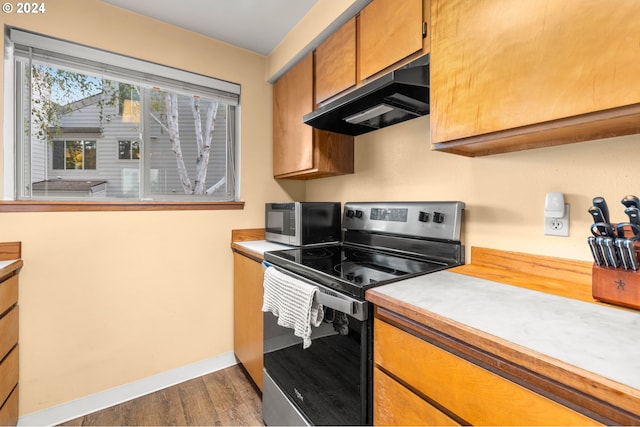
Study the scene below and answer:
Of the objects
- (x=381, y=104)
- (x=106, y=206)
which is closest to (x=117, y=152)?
(x=106, y=206)

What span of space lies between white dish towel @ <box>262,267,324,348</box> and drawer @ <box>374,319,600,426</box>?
0.29 metres

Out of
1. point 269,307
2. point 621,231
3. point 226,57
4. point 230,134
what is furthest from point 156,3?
point 621,231

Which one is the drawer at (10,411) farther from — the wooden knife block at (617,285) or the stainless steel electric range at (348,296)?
the wooden knife block at (617,285)

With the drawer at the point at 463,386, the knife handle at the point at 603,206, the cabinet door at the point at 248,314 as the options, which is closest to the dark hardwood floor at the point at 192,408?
the cabinet door at the point at 248,314

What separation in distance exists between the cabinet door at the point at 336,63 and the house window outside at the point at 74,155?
141cm

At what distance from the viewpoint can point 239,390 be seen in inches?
72.1

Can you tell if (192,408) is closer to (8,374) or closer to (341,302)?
(8,374)

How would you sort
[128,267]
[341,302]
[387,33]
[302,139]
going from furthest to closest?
[302,139] < [128,267] < [387,33] < [341,302]

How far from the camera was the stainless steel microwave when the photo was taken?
5.92 feet

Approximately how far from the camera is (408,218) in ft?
4.95

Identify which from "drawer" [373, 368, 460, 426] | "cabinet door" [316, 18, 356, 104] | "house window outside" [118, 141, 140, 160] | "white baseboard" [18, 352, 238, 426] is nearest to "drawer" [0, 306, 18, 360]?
"white baseboard" [18, 352, 238, 426]

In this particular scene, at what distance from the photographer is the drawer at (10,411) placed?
1.29 meters

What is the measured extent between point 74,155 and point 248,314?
4.63 ft

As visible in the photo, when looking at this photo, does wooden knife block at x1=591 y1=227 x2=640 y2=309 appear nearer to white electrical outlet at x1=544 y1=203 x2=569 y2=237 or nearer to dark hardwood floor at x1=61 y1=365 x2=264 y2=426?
white electrical outlet at x1=544 y1=203 x2=569 y2=237
